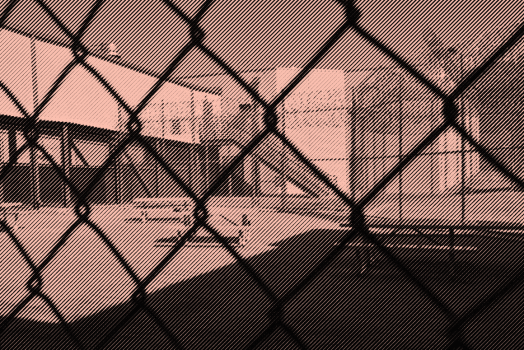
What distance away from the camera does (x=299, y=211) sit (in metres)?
3.96

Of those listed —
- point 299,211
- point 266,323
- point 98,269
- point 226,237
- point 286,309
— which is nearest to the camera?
point 266,323

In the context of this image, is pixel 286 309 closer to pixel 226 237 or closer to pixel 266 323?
pixel 266 323

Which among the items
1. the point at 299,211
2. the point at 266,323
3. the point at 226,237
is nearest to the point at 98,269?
the point at 226,237

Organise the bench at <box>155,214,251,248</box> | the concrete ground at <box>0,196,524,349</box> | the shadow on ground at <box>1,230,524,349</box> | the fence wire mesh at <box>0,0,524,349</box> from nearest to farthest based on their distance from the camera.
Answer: the fence wire mesh at <box>0,0,524,349</box> → the concrete ground at <box>0,196,524,349</box> → the shadow on ground at <box>1,230,524,349</box> → the bench at <box>155,214,251,248</box>

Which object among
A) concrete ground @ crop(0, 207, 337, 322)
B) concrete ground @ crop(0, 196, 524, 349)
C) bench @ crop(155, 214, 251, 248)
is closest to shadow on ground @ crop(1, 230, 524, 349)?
concrete ground @ crop(0, 196, 524, 349)

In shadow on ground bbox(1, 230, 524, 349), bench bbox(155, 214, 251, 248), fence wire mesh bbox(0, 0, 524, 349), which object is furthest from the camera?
bench bbox(155, 214, 251, 248)

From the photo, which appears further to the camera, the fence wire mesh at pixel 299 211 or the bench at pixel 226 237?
the bench at pixel 226 237

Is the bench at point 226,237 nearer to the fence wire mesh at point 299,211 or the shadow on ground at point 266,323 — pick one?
the fence wire mesh at point 299,211

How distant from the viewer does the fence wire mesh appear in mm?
811

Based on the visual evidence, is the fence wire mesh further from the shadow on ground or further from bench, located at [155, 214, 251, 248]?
bench, located at [155, 214, 251, 248]

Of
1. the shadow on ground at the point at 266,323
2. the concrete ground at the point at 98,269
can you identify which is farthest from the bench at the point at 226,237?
the shadow on ground at the point at 266,323

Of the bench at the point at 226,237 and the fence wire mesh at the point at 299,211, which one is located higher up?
the bench at the point at 226,237

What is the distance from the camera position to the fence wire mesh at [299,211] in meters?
0.81

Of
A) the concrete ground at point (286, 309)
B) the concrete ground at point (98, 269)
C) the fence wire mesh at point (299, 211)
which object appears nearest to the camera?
the fence wire mesh at point (299, 211)
